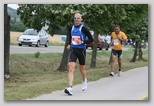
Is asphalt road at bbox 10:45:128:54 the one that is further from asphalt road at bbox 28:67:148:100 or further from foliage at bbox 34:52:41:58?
asphalt road at bbox 28:67:148:100

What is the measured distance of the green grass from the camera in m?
7.30

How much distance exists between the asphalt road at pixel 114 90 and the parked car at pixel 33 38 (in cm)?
124

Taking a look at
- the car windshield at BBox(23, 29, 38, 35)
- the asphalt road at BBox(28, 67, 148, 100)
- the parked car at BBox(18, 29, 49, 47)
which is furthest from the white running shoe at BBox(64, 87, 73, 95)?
→ the car windshield at BBox(23, 29, 38, 35)

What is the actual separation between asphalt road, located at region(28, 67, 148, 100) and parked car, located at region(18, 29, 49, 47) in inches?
48.9

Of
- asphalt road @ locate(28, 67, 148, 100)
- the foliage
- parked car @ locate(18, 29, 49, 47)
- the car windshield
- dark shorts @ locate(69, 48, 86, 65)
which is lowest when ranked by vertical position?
asphalt road @ locate(28, 67, 148, 100)

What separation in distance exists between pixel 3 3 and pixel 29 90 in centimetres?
145

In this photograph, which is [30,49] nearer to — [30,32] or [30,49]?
[30,49]

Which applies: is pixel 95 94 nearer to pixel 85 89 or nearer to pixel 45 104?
pixel 85 89

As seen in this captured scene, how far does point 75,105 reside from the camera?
6.90 m

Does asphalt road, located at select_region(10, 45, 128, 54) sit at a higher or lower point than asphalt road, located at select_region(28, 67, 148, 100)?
higher

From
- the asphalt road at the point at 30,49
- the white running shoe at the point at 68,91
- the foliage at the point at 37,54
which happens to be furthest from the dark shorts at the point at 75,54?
the foliage at the point at 37,54

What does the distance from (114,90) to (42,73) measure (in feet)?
8.28

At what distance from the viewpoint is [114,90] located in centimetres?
759

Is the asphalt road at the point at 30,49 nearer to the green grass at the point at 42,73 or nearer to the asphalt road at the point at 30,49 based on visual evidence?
the asphalt road at the point at 30,49
